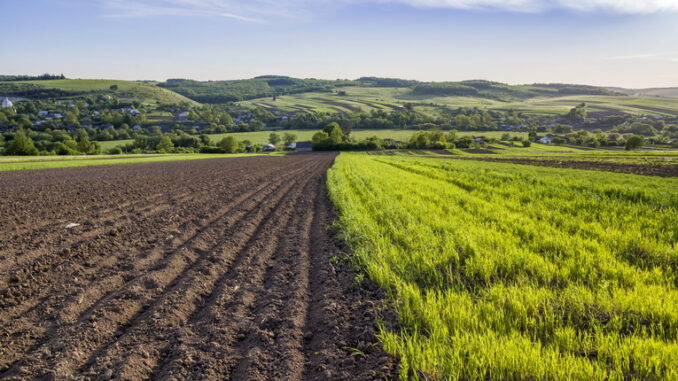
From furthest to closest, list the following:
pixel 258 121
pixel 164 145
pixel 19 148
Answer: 1. pixel 258 121
2. pixel 164 145
3. pixel 19 148

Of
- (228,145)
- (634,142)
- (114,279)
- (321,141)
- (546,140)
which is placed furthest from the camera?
(546,140)

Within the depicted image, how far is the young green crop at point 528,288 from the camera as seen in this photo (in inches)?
113

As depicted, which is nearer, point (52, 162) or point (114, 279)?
point (114, 279)

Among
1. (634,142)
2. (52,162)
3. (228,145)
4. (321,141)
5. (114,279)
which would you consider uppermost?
(634,142)

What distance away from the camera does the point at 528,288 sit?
4195 millimetres

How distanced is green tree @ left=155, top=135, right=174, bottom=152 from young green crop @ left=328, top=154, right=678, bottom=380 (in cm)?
9117

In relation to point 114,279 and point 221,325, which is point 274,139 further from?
point 221,325

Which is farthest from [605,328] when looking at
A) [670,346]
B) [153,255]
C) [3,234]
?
[3,234]

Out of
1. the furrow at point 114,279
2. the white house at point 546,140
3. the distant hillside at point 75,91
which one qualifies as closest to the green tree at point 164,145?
the furrow at point 114,279

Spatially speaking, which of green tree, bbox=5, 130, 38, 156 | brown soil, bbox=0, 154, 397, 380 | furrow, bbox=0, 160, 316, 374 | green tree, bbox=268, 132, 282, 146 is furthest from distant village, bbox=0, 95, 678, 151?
furrow, bbox=0, 160, 316, 374

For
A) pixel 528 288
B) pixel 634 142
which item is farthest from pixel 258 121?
pixel 528 288

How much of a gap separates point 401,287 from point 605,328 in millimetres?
2266

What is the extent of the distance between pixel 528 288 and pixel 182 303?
4770 millimetres

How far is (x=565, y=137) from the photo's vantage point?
351 ft
